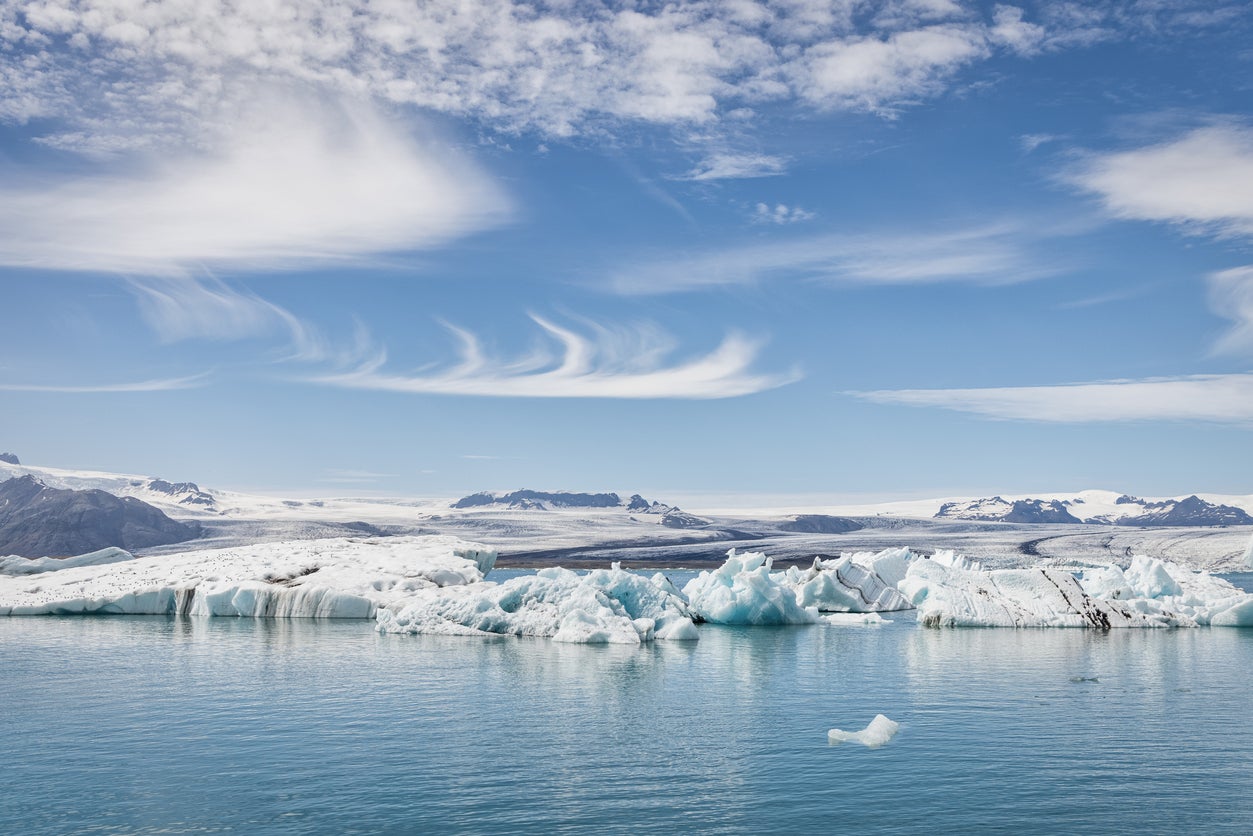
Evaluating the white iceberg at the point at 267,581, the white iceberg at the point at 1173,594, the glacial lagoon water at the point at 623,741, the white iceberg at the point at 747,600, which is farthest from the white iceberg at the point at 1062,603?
the white iceberg at the point at 267,581

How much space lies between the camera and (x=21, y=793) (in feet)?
53.0

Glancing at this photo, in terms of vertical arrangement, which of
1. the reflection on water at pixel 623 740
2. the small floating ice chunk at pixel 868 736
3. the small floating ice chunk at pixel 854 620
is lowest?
the small floating ice chunk at pixel 854 620

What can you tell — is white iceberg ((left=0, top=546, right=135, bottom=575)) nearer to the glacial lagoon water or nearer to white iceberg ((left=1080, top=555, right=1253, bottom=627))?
the glacial lagoon water

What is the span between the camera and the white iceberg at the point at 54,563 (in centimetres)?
6462

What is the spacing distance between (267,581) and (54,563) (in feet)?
74.4

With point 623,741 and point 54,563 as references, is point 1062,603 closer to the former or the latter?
point 623,741

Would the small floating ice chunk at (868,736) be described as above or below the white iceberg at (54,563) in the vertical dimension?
below

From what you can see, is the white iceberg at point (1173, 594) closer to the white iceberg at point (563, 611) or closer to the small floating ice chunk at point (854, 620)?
the small floating ice chunk at point (854, 620)

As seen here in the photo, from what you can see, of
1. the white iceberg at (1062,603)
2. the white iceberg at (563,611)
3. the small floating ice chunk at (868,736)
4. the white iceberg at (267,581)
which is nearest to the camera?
the small floating ice chunk at (868,736)

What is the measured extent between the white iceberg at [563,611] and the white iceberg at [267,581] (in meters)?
6.07

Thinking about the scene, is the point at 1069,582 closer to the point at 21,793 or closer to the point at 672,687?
the point at 672,687

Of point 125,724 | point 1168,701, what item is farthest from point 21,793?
point 1168,701

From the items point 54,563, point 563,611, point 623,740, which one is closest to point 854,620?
point 563,611

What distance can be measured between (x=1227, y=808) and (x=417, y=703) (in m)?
17.3
